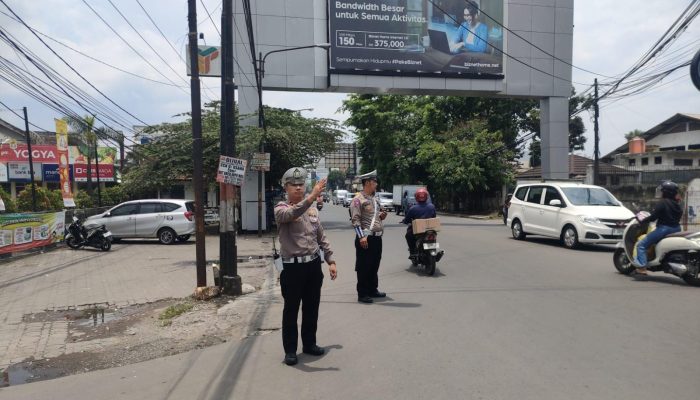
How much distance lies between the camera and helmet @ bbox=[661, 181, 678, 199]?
8.35 m

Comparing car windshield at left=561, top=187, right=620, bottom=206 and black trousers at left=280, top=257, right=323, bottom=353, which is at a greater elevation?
car windshield at left=561, top=187, right=620, bottom=206

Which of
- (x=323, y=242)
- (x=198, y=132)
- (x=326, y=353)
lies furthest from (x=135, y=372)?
(x=198, y=132)

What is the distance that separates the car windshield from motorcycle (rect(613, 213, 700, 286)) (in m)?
4.74

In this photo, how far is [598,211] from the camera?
13.0 metres

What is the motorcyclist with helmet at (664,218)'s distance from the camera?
8.34m

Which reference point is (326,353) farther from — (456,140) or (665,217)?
(456,140)

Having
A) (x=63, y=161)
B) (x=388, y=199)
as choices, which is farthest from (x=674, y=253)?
(x=388, y=199)

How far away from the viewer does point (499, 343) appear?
5.25 metres

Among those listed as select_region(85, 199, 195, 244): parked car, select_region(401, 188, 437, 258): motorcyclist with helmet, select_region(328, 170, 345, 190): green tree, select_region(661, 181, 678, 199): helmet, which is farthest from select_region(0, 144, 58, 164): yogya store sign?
select_region(328, 170, 345, 190): green tree

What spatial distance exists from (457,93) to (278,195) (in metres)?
9.86

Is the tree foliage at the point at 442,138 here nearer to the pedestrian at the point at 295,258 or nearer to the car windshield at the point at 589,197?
the car windshield at the point at 589,197

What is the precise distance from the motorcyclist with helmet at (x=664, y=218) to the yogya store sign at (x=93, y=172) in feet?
135

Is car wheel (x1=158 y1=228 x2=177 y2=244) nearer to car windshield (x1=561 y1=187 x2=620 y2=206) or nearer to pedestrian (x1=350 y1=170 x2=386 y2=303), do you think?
pedestrian (x1=350 y1=170 x2=386 y2=303)

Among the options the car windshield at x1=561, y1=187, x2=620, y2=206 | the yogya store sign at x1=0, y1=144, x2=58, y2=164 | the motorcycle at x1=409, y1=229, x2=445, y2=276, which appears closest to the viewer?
the motorcycle at x1=409, y1=229, x2=445, y2=276
